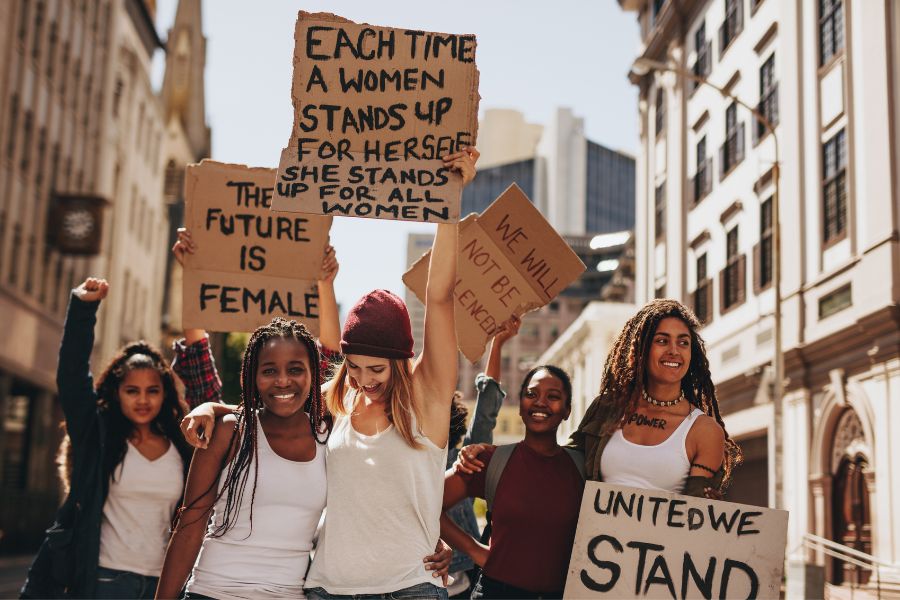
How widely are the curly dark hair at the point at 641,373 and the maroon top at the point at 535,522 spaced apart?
0.32 metres

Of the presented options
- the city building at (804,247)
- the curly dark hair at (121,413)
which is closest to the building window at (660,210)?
the city building at (804,247)

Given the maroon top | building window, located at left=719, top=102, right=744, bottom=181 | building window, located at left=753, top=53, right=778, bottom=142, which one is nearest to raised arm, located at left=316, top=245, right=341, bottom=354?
the maroon top

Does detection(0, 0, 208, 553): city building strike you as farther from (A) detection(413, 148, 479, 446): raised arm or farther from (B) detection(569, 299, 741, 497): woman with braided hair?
(A) detection(413, 148, 479, 446): raised arm

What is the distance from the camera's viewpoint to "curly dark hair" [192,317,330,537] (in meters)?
4.32

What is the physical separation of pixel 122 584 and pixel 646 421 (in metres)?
2.44

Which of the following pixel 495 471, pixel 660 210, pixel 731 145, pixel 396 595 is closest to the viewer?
pixel 396 595

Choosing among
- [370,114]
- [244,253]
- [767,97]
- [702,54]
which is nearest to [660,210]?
[702,54]

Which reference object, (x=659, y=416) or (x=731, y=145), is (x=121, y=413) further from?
(x=731, y=145)

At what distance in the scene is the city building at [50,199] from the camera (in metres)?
31.4

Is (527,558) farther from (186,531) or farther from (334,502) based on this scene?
(186,531)

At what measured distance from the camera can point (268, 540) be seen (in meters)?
4.29

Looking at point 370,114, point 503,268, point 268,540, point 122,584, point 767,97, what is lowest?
point 122,584

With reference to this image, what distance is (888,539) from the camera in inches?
733

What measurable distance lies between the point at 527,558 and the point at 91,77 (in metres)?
38.2
